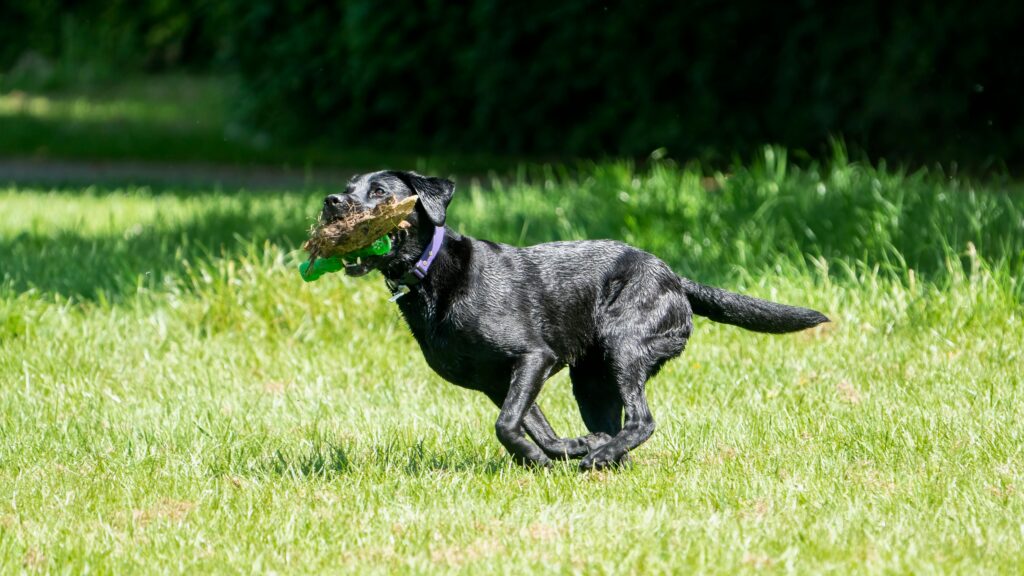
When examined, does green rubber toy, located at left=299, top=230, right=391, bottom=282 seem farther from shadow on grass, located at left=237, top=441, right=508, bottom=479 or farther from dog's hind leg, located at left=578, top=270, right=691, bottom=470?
dog's hind leg, located at left=578, top=270, right=691, bottom=470

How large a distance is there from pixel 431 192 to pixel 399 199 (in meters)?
0.12

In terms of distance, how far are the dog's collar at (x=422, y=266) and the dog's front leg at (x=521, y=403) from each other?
41 cm

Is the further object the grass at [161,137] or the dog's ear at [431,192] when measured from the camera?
the grass at [161,137]

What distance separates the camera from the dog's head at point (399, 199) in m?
4.10

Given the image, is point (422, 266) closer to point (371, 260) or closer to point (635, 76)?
point (371, 260)

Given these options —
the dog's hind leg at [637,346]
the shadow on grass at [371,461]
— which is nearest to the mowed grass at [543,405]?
the shadow on grass at [371,461]

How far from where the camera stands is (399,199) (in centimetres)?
423

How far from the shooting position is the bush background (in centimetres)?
1192

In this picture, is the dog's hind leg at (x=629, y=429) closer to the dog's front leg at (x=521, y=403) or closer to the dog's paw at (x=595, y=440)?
the dog's paw at (x=595, y=440)

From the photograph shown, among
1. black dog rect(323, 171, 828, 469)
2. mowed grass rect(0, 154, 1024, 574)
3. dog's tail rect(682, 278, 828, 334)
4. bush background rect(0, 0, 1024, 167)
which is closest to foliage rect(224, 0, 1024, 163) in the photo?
bush background rect(0, 0, 1024, 167)

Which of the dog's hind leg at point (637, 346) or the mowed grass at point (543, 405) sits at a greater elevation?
the dog's hind leg at point (637, 346)

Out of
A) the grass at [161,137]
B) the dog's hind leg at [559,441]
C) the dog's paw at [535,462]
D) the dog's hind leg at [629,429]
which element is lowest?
the grass at [161,137]

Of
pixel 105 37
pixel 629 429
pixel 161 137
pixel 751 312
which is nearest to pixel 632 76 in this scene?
pixel 161 137

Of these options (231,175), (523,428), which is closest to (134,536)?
(523,428)
